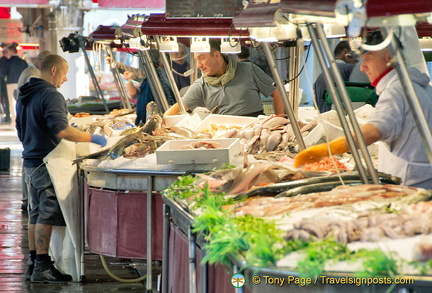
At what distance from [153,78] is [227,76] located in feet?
3.14

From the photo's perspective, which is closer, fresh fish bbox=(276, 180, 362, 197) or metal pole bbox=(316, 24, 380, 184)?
metal pole bbox=(316, 24, 380, 184)

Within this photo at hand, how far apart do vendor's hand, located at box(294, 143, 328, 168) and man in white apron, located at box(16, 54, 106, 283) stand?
3.20 m

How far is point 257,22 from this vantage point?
466 cm

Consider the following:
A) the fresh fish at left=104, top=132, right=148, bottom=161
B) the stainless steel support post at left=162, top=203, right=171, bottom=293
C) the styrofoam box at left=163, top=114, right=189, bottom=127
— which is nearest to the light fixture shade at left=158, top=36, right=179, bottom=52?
Result: the styrofoam box at left=163, top=114, right=189, bottom=127

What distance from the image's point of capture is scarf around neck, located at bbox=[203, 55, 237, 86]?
8.88m

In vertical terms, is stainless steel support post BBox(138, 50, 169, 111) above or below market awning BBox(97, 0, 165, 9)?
below

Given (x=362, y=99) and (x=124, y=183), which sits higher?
(x=362, y=99)

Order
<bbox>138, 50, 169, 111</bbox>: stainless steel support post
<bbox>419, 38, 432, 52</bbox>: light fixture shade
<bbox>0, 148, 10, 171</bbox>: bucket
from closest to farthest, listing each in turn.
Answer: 1. <bbox>419, 38, 432, 52</bbox>: light fixture shade
2. <bbox>138, 50, 169, 111</bbox>: stainless steel support post
3. <bbox>0, 148, 10, 171</bbox>: bucket

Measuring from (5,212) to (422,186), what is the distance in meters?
8.70

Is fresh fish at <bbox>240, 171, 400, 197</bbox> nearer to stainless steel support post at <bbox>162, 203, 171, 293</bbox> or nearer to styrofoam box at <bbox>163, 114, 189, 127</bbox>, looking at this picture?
stainless steel support post at <bbox>162, 203, 171, 293</bbox>

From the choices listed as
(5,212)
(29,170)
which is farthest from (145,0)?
(29,170)

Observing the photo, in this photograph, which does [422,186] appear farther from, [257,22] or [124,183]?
[124,183]

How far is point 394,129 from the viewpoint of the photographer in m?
4.56

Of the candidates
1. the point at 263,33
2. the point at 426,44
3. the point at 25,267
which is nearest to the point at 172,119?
the point at 25,267
